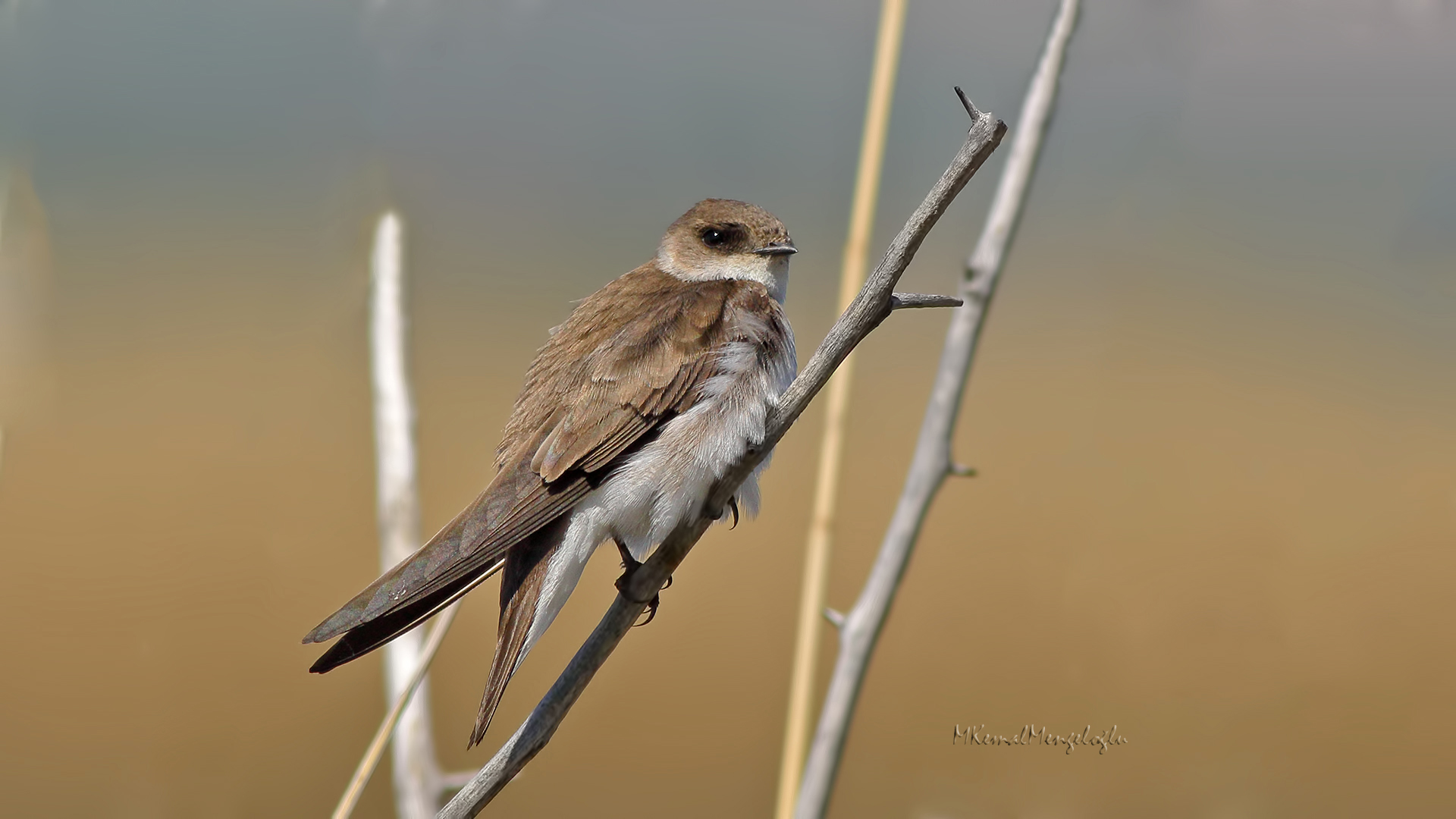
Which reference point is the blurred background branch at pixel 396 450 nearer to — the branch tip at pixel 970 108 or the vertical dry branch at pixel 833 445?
the vertical dry branch at pixel 833 445

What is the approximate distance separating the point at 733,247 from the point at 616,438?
1.46 ft

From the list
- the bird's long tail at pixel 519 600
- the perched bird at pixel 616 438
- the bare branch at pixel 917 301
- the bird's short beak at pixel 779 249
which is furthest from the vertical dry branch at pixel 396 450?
the bare branch at pixel 917 301

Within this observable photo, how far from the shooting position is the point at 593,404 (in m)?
1.22

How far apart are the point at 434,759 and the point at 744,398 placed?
672mm

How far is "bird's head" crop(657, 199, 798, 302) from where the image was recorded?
1487mm

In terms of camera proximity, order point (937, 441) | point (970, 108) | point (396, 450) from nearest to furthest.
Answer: point (970, 108) → point (937, 441) → point (396, 450)

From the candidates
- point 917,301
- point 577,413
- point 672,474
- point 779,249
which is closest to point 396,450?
point 577,413

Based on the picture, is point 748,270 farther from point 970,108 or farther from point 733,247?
point 970,108

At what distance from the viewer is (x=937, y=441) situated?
1222 millimetres

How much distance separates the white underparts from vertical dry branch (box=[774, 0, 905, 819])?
0.08m

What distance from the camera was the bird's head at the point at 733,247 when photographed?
4.88ft

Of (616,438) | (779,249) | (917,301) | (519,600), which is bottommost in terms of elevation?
(519,600)

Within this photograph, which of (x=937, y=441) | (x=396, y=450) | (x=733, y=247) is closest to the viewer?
(x=937, y=441)

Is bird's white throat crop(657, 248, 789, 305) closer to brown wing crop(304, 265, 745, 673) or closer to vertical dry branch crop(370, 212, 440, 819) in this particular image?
brown wing crop(304, 265, 745, 673)
